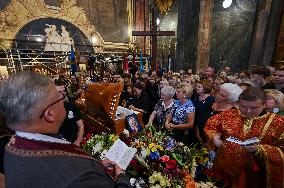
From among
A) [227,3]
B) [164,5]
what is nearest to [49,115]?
[227,3]

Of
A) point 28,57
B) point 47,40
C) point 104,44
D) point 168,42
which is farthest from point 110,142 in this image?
point 104,44

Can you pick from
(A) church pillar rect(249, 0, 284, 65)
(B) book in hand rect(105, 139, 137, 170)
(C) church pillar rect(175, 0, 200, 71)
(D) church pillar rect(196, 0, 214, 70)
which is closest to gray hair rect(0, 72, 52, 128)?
(B) book in hand rect(105, 139, 137, 170)

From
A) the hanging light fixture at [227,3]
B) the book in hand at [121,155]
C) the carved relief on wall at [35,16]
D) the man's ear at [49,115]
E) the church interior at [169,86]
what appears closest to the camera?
the man's ear at [49,115]

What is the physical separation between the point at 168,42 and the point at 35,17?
Result: 902cm

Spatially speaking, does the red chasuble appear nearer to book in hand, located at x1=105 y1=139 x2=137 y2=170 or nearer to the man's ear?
book in hand, located at x1=105 y1=139 x2=137 y2=170

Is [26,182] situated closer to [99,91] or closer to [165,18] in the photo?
[99,91]

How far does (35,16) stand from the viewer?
1460cm

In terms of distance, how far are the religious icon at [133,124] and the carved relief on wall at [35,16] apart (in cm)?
1297

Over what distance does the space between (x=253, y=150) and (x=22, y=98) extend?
1902mm

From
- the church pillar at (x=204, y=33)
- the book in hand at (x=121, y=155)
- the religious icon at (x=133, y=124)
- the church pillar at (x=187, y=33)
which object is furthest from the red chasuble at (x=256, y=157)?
the church pillar at (x=187, y=33)

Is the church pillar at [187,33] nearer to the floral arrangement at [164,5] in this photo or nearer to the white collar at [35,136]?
the floral arrangement at [164,5]

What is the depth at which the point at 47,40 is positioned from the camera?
582 inches

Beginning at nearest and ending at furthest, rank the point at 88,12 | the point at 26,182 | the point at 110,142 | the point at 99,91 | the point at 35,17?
the point at 26,182 → the point at 110,142 → the point at 99,91 → the point at 35,17 → the point at 88,12

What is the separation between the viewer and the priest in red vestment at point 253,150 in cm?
199
